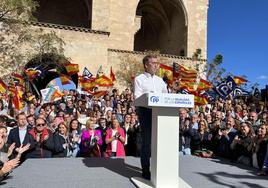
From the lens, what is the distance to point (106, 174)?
5.14 meters

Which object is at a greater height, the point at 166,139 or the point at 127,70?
the point at 127,70

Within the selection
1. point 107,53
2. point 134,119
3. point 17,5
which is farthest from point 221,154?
point 107,53

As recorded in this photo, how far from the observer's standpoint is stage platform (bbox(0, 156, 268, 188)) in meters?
4.59

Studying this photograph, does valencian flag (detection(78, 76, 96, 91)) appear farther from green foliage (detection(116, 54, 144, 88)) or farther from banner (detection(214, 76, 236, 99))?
green foliage (detection(116, 54, 144, 88))

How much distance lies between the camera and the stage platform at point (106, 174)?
15.1ft

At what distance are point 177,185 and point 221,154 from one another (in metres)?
3.71

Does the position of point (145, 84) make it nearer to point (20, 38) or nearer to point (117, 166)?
point (117, 166)

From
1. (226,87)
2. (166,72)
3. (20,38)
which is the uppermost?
(20,38)

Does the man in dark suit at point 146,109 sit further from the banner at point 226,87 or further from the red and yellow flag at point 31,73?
the red and yellow flag at point 31,73

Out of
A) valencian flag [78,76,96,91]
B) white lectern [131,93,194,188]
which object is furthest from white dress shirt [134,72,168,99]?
valencian flag [78,76,96,91]

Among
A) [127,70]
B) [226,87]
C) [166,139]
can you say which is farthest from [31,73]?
[166,139]

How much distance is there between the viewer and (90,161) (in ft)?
20.4

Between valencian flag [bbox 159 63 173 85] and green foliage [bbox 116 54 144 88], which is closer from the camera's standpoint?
valencian flag [bbox 159 63 173 85]

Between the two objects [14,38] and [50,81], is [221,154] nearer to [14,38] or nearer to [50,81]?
[14,38]
